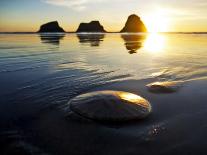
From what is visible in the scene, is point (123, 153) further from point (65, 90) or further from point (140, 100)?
point (65, 90)

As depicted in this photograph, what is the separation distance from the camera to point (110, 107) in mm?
7188

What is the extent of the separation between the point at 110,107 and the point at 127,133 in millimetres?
1256

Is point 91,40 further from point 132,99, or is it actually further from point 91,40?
point 132,99

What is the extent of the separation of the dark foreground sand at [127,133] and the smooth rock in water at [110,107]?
9.3 inches

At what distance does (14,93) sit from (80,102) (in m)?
2.96

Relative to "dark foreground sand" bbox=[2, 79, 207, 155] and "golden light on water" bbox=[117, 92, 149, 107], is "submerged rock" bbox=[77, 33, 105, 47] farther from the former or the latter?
"dark foreground sand" bbox=[2, 79, 207, 155]

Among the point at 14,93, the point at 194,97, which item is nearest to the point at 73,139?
the point at 14,93

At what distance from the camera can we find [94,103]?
7402 mm

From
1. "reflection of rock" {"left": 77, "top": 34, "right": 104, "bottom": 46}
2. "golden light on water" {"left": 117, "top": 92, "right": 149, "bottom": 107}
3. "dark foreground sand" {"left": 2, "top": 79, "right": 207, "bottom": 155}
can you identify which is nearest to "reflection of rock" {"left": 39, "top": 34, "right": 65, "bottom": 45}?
"reflection of rock" {"left": 77, "top": 34, "right": 104, "bottom": 46}

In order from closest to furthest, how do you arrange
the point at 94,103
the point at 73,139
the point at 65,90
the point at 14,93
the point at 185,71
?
the point at 73,139 < the point at 94,103 < the point at 14,93 < the point at 65,90 < the point at 185,71

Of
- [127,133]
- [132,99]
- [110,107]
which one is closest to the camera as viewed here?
[127,133]

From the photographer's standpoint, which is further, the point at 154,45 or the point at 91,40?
the point at 91,40

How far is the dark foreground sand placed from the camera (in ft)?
17.4

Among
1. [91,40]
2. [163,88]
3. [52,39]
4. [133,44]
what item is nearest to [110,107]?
[163,88]
